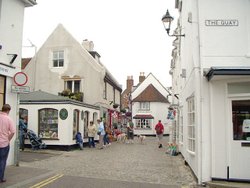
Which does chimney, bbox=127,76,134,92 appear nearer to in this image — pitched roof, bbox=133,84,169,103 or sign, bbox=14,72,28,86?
pitched roof, bbox=133,84,169,103

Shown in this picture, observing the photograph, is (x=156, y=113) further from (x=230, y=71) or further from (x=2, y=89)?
(x=230, y=71)

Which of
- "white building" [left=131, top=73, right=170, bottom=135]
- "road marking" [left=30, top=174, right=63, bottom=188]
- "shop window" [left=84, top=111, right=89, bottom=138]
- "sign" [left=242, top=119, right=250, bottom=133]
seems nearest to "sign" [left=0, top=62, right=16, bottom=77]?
"road marking" [left=30, top=174, right=63, bottom=188]

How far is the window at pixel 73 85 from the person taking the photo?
28.0 m

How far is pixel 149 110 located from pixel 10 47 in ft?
135

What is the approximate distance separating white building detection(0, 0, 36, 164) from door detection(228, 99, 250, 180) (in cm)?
757

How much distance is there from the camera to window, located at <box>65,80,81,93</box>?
2805cm

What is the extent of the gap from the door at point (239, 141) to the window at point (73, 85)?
19.4 m

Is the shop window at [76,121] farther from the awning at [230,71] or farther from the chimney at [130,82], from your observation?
the chimney at [130,82]

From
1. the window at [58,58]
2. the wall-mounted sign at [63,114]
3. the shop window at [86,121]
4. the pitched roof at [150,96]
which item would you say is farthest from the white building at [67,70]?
the pitched roof at [150,96]

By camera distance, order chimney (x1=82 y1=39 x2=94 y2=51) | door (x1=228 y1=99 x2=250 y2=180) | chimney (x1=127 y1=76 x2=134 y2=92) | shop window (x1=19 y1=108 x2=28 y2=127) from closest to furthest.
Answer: door (x1=228 y1=99 x2=250 y2=180), shop window (x1=19 y1=108 x2=28 y2=127), chimney (x1=82 y1=39 x2=94 y2=51), chimney (x1=127 y1=76 x2=134 y2=92)

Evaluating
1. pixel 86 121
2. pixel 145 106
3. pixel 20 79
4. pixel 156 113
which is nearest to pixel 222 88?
pixel 20 79

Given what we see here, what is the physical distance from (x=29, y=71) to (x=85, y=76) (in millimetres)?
4866

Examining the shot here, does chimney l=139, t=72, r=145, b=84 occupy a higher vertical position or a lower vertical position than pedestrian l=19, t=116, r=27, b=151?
higher

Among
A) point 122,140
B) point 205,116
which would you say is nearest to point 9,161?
Answer: point 205,116
